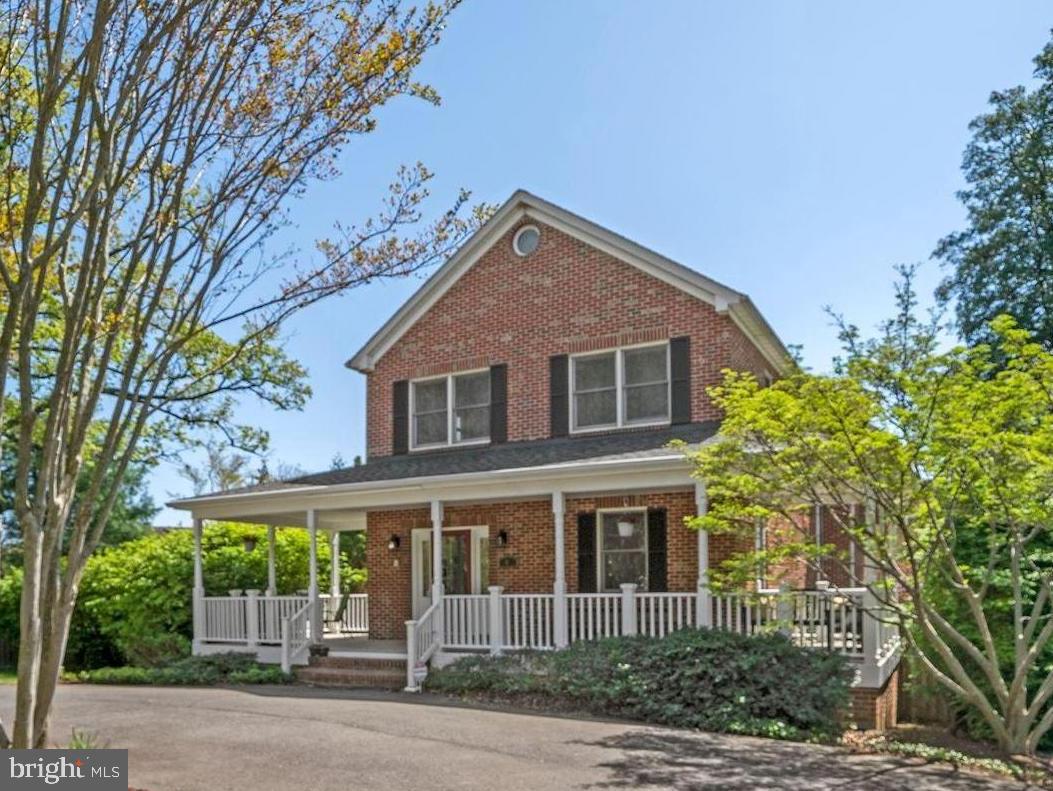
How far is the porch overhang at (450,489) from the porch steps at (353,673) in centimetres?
248

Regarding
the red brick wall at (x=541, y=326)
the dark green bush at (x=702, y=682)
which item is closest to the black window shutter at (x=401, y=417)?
the red brick wall at (x=541, y=326)

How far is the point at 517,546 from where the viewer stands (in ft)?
52.1

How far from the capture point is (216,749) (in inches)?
357

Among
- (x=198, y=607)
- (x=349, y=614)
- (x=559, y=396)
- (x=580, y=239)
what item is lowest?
(x=349, y=614)

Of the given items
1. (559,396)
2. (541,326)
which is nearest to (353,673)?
(559,396)

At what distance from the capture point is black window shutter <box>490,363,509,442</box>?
1698 cm

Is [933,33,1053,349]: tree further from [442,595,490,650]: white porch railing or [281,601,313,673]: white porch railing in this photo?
[281,601,313,673]: white porch railing

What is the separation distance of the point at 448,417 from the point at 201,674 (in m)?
5.94

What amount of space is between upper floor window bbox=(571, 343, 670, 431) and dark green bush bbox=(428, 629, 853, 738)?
449cm

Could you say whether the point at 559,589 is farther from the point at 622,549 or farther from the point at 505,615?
the point at 622,549

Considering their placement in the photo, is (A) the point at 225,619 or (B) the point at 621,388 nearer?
(B) the point at 621,388

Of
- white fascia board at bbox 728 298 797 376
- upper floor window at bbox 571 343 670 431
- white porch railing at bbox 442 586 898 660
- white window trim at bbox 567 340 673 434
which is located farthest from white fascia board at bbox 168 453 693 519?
white fascia board at bbox 728 298 797 376

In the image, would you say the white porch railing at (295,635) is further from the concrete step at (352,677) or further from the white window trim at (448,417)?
the white window trim at (448,417)

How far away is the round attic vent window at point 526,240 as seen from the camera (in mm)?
17250
